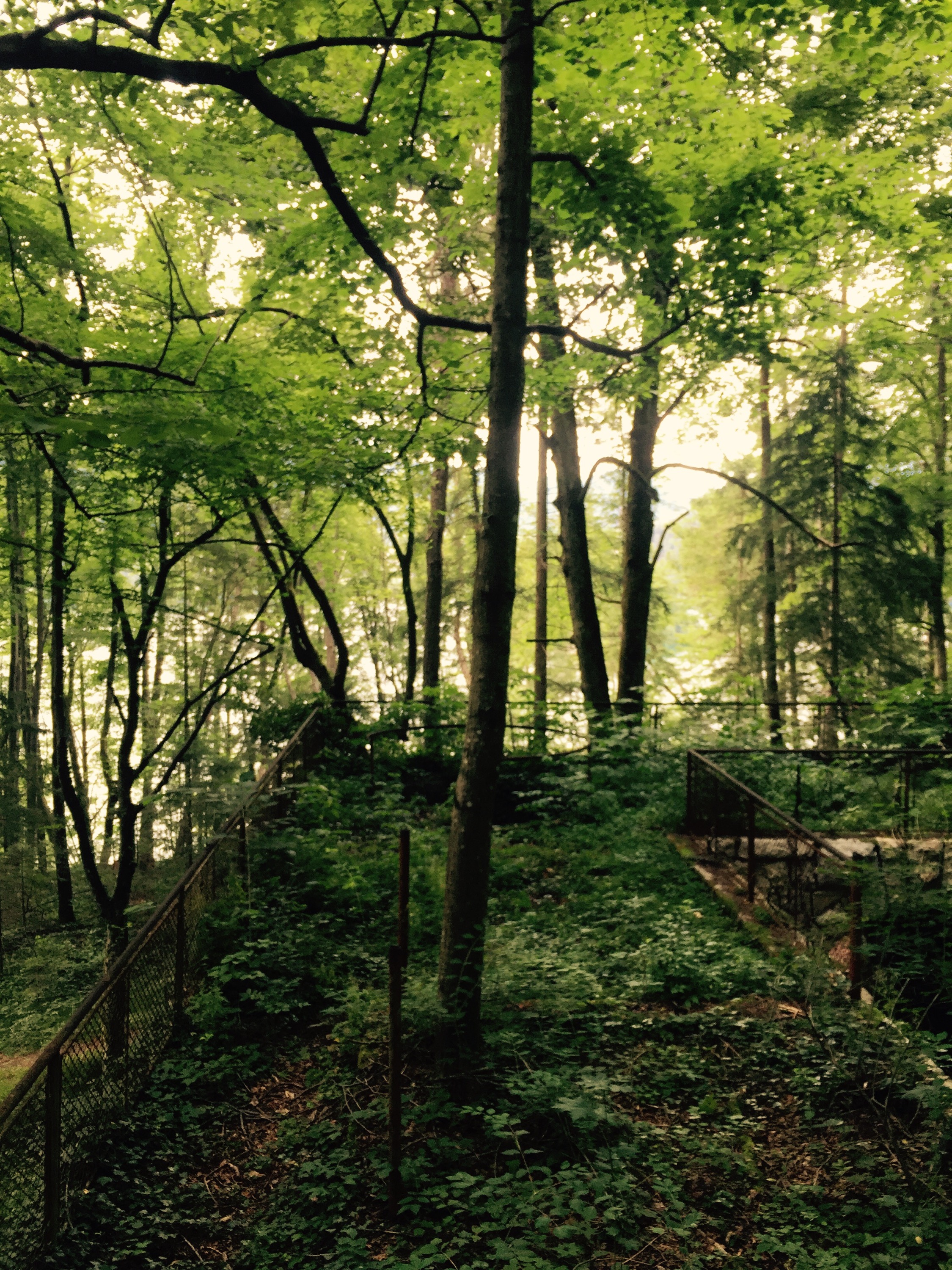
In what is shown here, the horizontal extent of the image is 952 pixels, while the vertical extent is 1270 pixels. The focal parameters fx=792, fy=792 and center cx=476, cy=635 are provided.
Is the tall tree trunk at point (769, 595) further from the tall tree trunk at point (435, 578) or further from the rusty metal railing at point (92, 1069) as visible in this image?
the rusty metal railing at point (92, 1069)

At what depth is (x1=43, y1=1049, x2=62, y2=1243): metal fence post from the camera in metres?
3.56

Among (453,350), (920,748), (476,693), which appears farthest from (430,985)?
(920,748)

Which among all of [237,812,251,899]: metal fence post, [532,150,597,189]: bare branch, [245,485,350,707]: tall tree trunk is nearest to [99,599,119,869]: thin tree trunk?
[245,485,350,707]: tall tree trunk

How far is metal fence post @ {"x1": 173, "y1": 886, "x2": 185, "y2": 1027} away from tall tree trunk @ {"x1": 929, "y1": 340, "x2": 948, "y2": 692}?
1348 cm

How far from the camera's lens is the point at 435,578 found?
1723cm

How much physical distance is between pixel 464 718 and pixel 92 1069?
976cm

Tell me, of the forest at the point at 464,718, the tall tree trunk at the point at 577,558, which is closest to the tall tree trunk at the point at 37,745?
the forest at the point at 464,718

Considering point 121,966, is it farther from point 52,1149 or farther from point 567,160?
point 567,160

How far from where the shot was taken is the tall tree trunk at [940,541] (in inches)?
647

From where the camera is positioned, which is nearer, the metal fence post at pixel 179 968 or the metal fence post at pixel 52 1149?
the metal fence post at pixel 52 1149

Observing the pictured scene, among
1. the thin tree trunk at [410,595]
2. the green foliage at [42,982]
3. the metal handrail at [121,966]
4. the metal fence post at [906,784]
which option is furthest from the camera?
the thin tree trunk at [410,595]

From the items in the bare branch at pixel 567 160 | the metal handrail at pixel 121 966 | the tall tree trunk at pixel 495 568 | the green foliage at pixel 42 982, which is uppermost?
the bare branch at pixel 567 160

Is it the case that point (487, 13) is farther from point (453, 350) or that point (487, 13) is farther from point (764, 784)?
point (764, 784)

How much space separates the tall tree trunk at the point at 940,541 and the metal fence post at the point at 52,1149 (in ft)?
48.1
